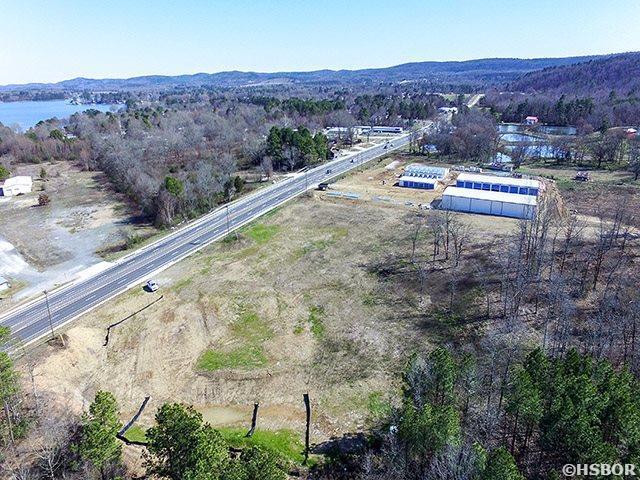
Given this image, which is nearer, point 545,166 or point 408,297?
point 408,297

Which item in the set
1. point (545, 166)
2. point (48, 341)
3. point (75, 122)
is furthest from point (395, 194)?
point (75, 122)

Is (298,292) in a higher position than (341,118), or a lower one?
lower

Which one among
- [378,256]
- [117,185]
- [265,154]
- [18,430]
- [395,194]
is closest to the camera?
[18,430]

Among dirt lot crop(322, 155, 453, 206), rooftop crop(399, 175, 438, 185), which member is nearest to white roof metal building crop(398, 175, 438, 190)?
rooftop crop(399, 175, 438, 185)

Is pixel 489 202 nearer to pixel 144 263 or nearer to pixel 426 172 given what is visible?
pixel 426 172

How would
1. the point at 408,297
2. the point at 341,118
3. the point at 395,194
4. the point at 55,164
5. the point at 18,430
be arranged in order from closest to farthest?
the point at 18,430 → the point at 408,297 → the point at 395,194 → the point at 55,164 → the point at 341,118

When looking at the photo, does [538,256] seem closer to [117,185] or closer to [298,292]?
[298,292]

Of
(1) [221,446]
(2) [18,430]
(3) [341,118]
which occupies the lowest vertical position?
(2) [18,430]
